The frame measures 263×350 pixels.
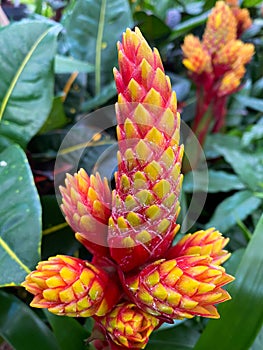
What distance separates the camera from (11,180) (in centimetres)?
46

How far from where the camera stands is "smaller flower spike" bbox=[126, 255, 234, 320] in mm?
289

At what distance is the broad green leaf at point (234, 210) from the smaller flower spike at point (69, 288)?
0.35 m

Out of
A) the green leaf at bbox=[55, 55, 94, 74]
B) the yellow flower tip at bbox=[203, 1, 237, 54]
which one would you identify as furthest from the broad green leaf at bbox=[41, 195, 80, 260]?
the yellow flower tip at bbox=[203, 1, 237, 54]

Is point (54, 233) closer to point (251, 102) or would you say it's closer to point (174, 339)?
point (174, 339)

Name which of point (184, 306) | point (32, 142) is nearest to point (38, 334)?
point (184, 306)

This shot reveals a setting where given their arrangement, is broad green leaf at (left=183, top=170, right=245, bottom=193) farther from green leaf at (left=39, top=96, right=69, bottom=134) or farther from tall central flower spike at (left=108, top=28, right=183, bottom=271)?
tall central flower spike at (left=108, top=28, right=183, bottom=271)

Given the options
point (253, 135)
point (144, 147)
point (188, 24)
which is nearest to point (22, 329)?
point (144, 147)

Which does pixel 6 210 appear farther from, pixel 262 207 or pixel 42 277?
pixel 262 207

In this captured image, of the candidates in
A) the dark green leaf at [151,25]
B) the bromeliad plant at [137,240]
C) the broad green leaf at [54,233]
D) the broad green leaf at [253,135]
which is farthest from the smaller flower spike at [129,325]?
the dark green leaf at [151,25]

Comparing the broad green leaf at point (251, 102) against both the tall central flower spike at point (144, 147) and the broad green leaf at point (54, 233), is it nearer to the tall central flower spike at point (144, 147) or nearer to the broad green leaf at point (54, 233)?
the broad green leaf at point (54, 233)

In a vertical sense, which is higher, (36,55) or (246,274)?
(36,55)

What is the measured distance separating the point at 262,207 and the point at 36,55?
0.42 metres

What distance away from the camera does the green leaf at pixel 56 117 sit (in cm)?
62

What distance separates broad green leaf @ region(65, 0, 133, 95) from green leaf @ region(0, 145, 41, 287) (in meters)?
0.35
